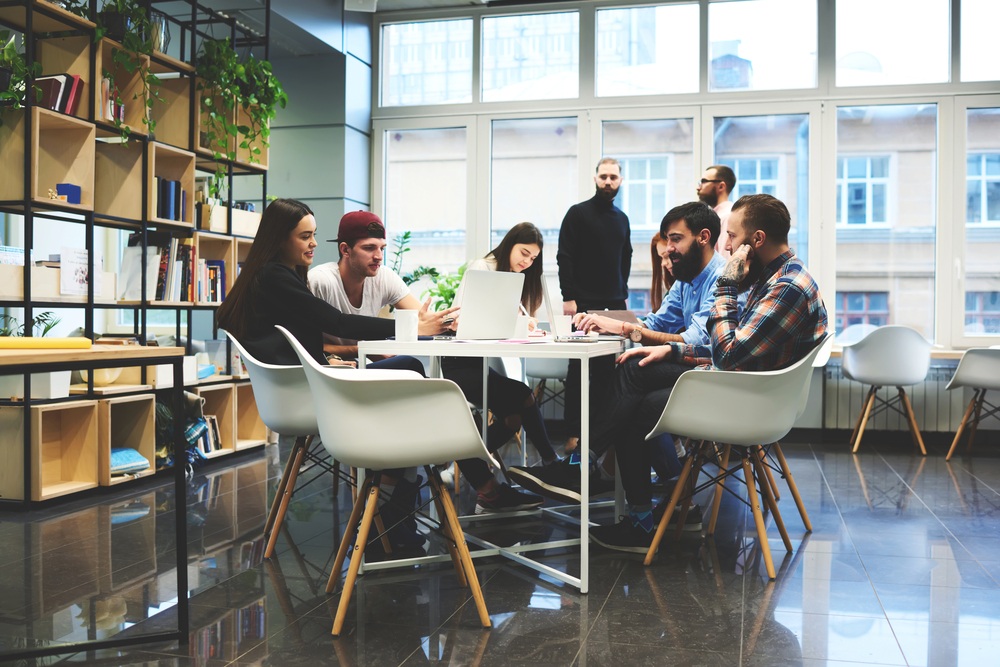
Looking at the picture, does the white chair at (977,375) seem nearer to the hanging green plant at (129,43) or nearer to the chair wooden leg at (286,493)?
the chair wooden leg at (286,493)

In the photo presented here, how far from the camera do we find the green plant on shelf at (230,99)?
5.08 m

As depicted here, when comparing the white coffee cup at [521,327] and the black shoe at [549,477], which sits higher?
the white coffee cup at [521,327]

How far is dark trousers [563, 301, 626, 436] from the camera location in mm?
3521

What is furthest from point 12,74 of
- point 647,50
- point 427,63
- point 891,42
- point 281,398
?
point 891,42

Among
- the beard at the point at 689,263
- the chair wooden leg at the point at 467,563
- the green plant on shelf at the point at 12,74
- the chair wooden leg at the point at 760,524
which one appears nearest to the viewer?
the chair wooden leg at the point at 467,563

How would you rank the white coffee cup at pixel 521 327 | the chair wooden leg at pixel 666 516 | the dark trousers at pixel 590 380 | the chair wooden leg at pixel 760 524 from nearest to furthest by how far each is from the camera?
1. the chair wooden leg at pixel 760 524
2. the chair wooden leg at pixel 666 516
3. the white coffee cup at pixel 521 327
4. the dark trousers at pixel 590 380

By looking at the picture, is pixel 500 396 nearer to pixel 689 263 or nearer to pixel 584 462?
pixel 689 263

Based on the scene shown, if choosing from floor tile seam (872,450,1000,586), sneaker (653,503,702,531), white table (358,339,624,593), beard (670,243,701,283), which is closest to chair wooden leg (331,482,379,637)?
white table (358,339,624,593)

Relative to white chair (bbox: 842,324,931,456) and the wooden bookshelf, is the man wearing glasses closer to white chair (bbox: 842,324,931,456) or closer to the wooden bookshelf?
white chair (bbox: 842,324,931,456)

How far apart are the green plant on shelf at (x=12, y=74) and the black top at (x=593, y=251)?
283 centimetres

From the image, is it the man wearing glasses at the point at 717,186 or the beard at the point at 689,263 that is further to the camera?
the man wearing glasses at the point at 717,186

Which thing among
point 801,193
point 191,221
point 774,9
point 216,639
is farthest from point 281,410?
point 774,9

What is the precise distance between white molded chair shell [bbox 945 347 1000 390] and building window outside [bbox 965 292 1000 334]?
0.95 metres

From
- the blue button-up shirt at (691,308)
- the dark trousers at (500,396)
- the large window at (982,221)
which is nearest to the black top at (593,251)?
the blue button-up shirt at (691,308)
